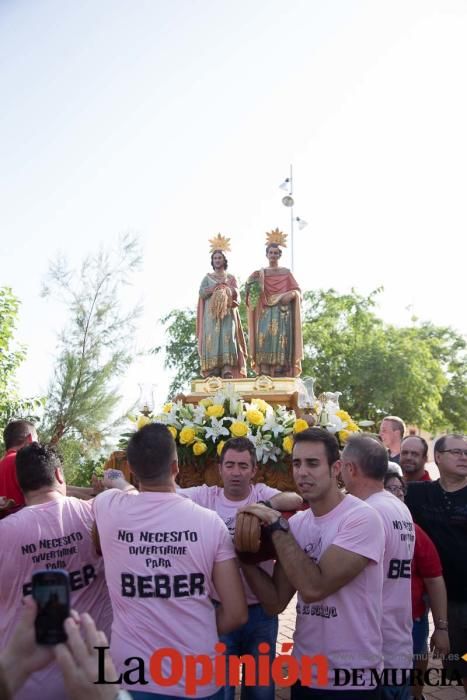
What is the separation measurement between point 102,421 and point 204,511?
1146 cm

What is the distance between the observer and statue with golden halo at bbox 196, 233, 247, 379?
34.0 ft

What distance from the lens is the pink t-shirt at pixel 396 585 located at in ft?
10.2

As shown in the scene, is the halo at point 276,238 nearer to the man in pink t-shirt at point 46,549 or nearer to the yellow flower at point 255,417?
the yellow flower at point 255,417

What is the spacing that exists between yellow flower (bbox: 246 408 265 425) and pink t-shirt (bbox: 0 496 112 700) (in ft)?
7.68

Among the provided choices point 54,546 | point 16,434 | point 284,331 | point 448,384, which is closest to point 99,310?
point 284,331

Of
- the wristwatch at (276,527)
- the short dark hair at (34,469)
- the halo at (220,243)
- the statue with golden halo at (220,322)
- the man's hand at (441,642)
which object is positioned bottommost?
the man's hand at (441,642)

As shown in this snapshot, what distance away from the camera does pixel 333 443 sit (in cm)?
290

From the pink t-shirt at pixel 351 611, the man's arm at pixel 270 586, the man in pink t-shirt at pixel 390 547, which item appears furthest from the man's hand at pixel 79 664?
the man in pink t-shirt at pixel 390 547

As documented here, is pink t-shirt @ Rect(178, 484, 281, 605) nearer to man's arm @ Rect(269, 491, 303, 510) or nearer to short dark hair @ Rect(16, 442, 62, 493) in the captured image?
man's arm @ Rect(269, 491, 303, 510)

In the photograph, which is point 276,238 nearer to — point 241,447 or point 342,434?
point 342,434

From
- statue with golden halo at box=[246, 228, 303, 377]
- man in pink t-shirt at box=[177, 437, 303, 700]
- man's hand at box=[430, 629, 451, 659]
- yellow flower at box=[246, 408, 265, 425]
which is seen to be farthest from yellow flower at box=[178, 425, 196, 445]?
statue with golden halo at box=[246, 228, 303, 377]

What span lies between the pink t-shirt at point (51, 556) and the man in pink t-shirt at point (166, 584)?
371 mm

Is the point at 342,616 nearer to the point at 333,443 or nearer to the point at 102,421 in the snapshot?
the point at 333,443

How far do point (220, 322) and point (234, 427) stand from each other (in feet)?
17.8
